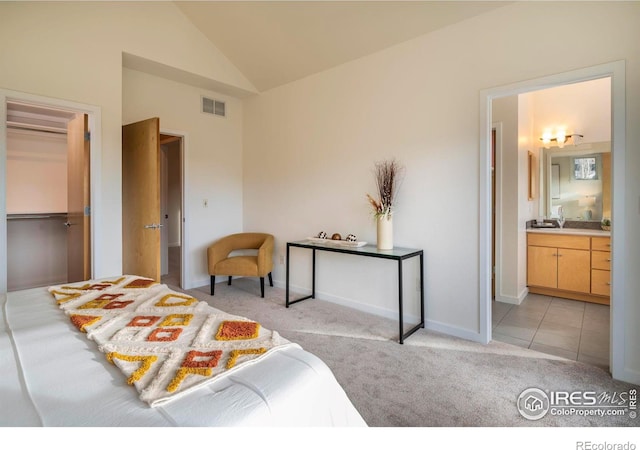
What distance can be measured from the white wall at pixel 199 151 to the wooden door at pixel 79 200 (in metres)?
0.58

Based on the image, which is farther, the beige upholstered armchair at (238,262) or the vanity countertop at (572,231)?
the beige upholstered armchair at (238,262)

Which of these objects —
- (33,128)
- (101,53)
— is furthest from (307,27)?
(33,128)

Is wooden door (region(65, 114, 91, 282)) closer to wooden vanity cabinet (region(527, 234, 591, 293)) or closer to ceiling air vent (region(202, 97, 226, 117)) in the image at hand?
ceiling air vent (region(202, 97, 226, 117))

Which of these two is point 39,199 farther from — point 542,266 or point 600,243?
point 600,243

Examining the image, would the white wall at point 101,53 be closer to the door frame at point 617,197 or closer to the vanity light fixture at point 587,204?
the door frame at point 617,197

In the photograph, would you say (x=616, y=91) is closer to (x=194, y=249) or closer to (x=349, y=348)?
(x=349, y=348)

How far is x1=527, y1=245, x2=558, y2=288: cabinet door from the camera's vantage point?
4.00m

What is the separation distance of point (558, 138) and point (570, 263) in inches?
65.3

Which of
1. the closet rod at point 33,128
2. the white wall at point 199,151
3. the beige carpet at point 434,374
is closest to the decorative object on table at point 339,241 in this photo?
the beige carpet at point 434,374

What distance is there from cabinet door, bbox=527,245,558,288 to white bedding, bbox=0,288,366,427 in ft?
12.8

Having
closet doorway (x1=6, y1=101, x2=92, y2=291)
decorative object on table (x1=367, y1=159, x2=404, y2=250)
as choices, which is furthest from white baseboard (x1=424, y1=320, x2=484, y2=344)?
closet doorway (x1=6, y1=101, x2=92, y2=291)

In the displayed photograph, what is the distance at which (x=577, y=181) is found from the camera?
170 inches

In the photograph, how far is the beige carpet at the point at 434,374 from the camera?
1796 mm

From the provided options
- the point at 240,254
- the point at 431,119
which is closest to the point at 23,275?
the point at 240,254
